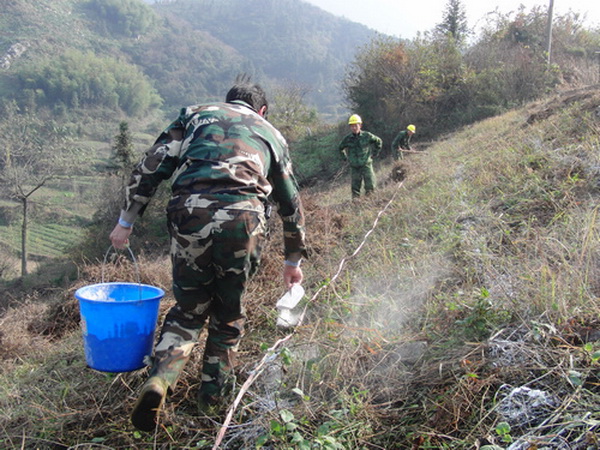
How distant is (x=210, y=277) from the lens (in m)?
2.22

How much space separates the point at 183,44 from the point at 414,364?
485 feet

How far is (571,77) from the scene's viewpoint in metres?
20.9

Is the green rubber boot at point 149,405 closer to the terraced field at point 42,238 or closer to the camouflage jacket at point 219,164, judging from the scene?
the camouflage jacket at point 219,164

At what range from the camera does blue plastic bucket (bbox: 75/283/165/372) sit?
7.28 ft

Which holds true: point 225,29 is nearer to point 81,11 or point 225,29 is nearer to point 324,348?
point 81,11

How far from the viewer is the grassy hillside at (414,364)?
6.02ft

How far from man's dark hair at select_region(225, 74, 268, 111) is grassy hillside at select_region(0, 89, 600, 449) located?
1.33 metres

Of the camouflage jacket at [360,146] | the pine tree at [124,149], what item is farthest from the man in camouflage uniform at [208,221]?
the pine tree at [124,149]

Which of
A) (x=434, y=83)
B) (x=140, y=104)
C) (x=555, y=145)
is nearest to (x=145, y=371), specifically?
(x=555, y=145)

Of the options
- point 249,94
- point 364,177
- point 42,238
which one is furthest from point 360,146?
point 42,238

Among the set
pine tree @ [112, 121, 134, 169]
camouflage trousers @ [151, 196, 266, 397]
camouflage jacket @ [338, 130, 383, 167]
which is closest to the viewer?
camouflage trousers @ [151, 196, 266, 397]

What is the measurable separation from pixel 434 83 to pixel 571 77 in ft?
20.0

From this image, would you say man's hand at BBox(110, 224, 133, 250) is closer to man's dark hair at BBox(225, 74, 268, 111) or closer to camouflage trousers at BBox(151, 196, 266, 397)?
camouflage trousers at BBox(151, 196, 266, 397)

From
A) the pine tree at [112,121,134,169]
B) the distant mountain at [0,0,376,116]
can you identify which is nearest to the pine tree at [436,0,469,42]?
the pine tree at [112,121,134,169]
